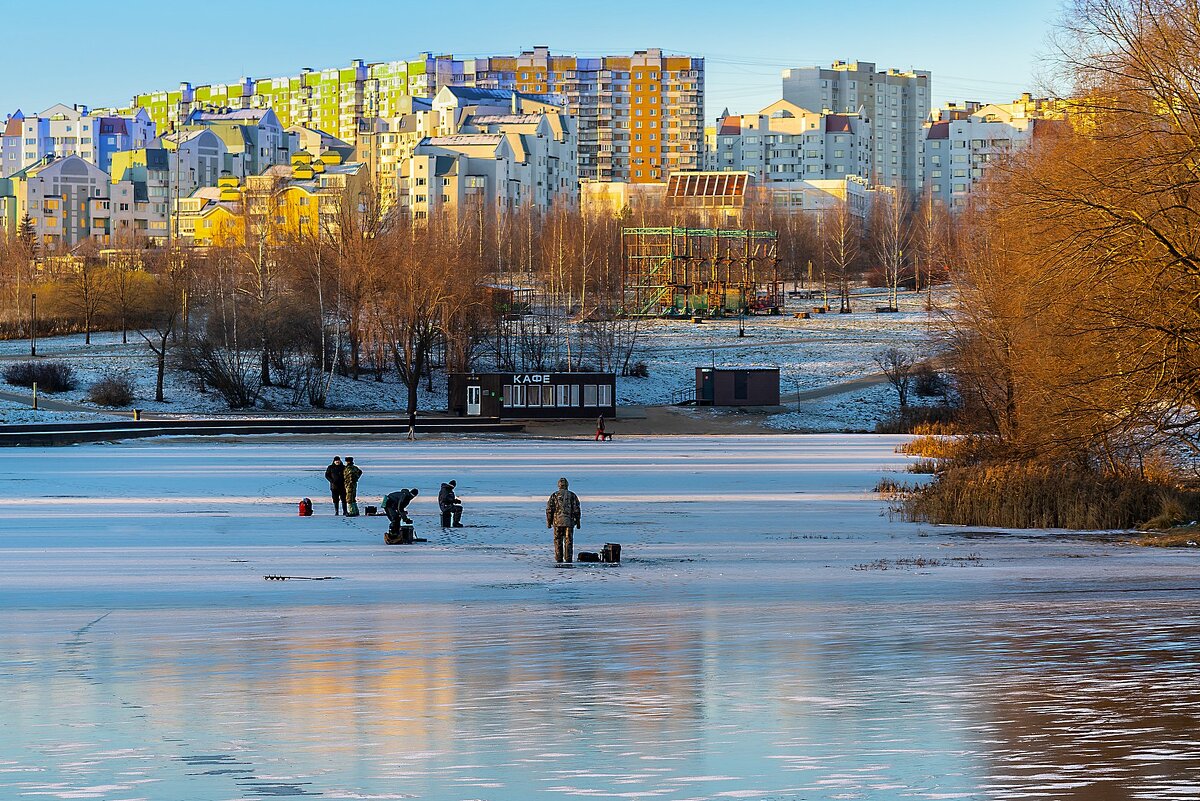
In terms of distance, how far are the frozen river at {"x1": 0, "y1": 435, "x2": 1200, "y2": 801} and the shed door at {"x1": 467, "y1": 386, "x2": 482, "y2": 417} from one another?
1571 inches

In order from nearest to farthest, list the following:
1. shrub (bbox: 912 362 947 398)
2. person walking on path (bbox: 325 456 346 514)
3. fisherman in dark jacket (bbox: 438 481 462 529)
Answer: fisherman in dark jacket (bbox: 438 481 462 529)
person walking on path (bbox: 325 456 346 514)
shrub (bbox: 912 362 947 398)

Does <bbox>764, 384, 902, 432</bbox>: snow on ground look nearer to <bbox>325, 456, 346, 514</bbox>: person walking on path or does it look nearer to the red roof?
<bbox>325, 456, 346, 514</bbox>: person walking on path

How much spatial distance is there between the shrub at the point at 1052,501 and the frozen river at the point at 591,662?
2000mm

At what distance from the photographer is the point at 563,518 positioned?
19.8 meters

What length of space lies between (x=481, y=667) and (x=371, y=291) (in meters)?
63.7

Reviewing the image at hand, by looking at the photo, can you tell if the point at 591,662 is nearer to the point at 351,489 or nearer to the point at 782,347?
the point at 351,489

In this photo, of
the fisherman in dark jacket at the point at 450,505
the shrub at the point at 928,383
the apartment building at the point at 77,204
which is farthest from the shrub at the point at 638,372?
the apartment building at the point at 77,204

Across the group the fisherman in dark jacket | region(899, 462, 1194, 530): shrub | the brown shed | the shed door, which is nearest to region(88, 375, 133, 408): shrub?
the shed door

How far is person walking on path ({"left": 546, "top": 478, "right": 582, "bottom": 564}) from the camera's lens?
19.8 m

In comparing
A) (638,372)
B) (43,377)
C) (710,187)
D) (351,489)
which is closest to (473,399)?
(638,372)

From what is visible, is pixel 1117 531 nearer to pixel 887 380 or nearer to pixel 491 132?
pixel 887 380

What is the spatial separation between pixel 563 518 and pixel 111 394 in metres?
50.0

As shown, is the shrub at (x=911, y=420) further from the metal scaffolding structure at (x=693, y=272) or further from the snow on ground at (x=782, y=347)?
the metal scaffolding structure at (x=693, y=272)

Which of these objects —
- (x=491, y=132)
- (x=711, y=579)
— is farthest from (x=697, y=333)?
(x=491, y=132)
